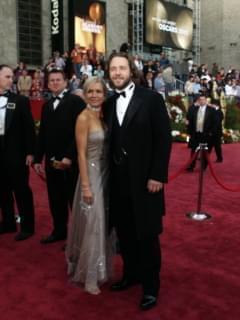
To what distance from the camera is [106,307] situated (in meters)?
3.44

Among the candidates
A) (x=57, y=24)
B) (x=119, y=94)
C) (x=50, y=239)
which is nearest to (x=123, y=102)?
(x=119, y=94)

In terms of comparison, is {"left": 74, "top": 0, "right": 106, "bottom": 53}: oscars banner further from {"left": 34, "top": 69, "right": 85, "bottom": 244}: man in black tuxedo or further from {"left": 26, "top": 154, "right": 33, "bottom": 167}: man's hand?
{"left": 34, "top": 69, "right": 85, "bottom": 244}: man in black tuxedo

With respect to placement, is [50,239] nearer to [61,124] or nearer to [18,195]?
[18,195]

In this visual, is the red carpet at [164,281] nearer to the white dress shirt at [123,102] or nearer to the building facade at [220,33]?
the white dress shirt at [123,102]

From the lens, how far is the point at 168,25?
28.0 meters

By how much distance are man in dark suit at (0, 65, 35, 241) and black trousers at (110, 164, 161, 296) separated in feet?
5.48

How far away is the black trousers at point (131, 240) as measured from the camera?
339 cm

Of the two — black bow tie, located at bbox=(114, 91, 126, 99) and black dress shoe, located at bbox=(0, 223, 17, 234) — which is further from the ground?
black bow tie, located at bbox=(114, 91, 126, 99)

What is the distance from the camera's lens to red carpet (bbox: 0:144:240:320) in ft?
11.1

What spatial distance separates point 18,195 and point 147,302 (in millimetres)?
2186

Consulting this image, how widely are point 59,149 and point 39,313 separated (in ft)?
5.68

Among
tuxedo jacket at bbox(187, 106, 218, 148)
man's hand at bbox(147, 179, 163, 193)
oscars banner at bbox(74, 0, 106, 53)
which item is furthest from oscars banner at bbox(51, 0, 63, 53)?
man's hand at bbox(147, 179, 163, 193)

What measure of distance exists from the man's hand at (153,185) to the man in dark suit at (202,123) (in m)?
6.84

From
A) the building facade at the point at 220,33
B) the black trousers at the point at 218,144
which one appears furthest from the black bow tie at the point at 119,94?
the building facade at the point at 220,33
